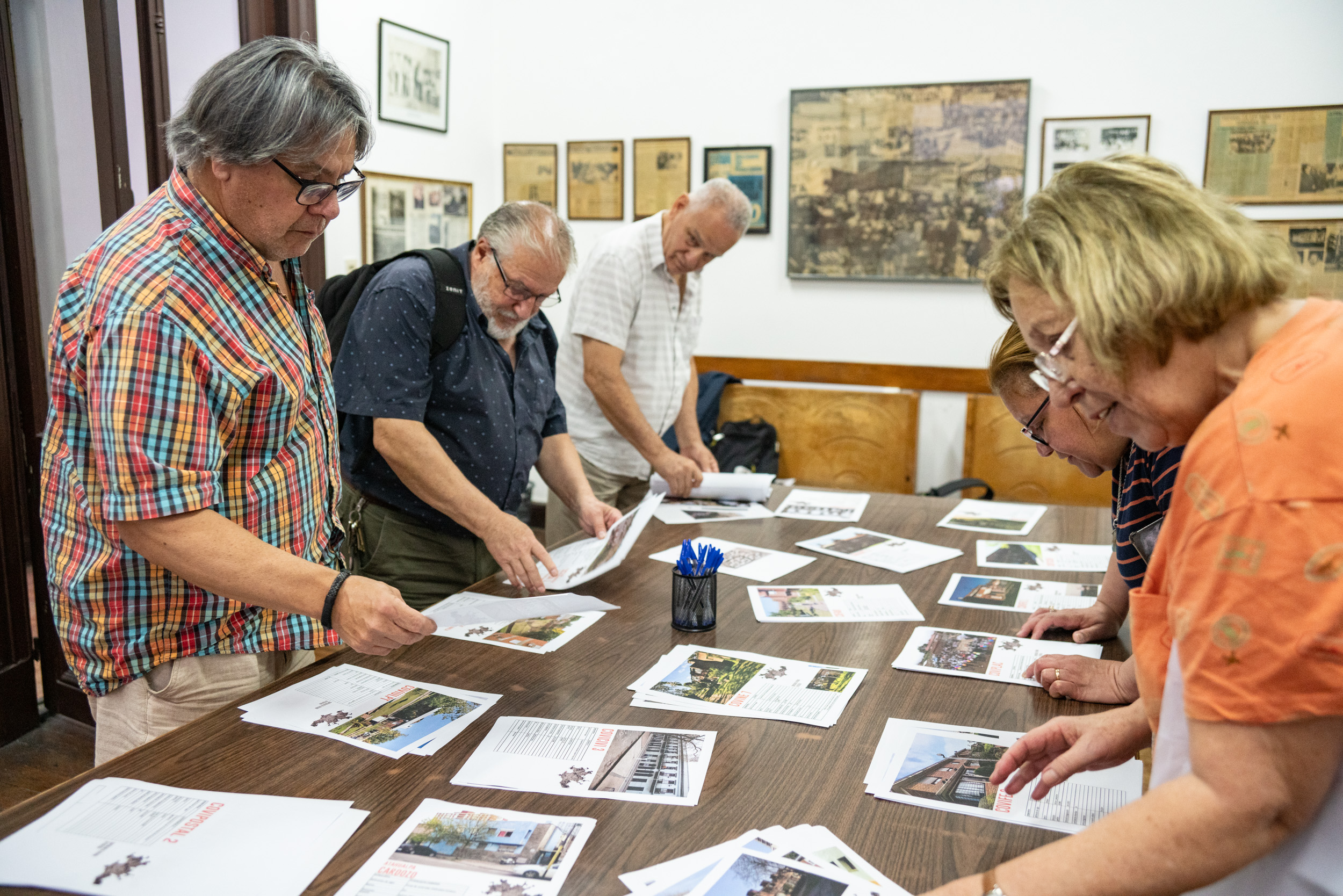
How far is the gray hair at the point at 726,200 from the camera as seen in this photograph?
2.85m

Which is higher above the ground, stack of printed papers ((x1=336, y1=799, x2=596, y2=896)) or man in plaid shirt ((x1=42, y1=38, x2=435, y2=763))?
man in plaid shirt ((x1=42, y1=38, x2=435, y2=763))

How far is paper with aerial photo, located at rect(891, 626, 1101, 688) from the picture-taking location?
5.17ft

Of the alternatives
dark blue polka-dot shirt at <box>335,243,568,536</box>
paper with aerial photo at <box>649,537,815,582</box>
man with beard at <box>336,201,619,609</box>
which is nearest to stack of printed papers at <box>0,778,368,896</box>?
man with beard at <box>336,201,619,609</box>

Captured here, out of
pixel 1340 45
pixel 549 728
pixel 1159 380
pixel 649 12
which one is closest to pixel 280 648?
pixel 549 728

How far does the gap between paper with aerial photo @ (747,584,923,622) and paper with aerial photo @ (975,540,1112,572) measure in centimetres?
36

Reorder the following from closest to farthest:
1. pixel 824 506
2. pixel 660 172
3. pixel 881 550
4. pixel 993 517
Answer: pixel 881 550, pixel 993 517, pixel 824 506, pixel 660 172

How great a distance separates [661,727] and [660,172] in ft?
12.5

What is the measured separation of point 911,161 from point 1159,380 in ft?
12.3

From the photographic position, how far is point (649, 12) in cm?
465

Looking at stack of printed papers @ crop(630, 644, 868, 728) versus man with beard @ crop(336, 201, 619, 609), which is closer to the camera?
stack of printed papers @ crop(630, 644, 868, 728)

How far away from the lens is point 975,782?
1214 millimetres

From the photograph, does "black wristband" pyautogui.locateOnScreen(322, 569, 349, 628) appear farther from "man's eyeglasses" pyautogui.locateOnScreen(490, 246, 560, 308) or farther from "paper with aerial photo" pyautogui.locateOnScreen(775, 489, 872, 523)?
"paper with aerial photo" pyautogui.locateOnScreen(775, 489, 872, 523)

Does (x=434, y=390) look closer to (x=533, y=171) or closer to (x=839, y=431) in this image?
(x=839, y=431)

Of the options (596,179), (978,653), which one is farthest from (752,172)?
(978,653)
